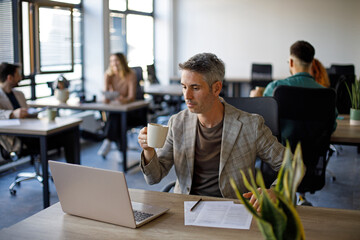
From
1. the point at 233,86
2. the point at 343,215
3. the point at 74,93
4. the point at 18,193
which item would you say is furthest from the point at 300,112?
the point at 233,86

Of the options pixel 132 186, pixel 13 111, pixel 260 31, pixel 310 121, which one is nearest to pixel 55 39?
pixel 13 111

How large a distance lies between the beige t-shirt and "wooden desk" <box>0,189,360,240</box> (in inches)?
19.1

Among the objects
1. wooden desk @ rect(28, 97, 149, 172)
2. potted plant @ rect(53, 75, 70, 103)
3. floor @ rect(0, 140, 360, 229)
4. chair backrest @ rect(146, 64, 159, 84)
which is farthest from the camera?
chair backrest @ rect(146, 64, 159, 84)

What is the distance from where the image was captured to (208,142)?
220 cm

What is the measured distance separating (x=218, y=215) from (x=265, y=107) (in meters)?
0.99

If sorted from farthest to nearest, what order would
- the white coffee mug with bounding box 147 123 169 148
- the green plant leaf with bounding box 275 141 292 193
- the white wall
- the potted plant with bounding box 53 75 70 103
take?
1. the white wall
2. the potted plant with bounding box 53 75 70 103
3. the white coffee mug with bounding box 147 123 169 148
4. the green plant leaf with bounding box 275 141 292 193

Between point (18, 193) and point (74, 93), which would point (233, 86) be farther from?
point (18, 193)

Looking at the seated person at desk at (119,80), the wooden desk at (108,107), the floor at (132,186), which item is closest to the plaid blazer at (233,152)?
the floor at (132,186)

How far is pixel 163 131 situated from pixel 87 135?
3854 mm

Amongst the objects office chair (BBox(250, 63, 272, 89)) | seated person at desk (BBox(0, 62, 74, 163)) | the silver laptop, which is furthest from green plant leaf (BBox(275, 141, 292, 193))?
office chair (BBox(250, 63, 272, 89))

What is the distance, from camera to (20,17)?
16.9 feet

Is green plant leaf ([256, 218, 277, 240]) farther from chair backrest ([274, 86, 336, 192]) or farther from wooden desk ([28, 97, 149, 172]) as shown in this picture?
wooden desk ([28, 97, 149, 172])

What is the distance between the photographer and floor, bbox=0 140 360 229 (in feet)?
13.1

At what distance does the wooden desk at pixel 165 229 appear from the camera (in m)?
1.51
